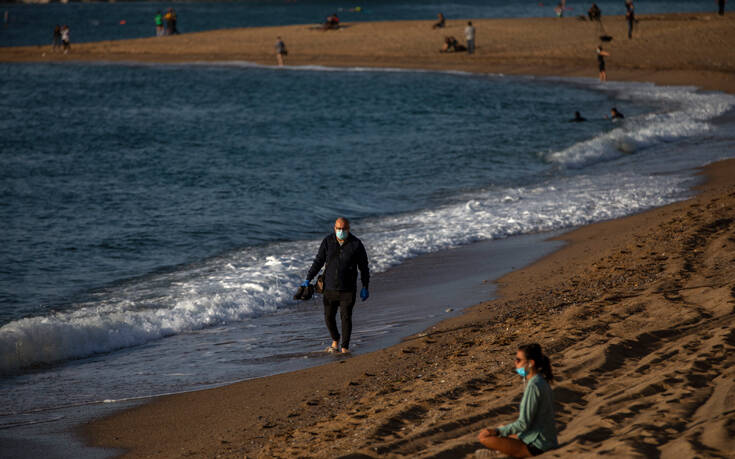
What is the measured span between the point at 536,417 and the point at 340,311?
4200 mm

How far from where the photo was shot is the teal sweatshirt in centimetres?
592

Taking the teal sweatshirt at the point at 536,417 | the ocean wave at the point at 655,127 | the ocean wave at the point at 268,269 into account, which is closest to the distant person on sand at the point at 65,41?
the ocean wave at the point at 655,127

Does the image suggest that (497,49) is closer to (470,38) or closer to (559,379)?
(470,38)

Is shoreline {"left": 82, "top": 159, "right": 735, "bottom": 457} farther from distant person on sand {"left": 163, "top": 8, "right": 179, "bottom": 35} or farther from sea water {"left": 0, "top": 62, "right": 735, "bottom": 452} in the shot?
distant person on sand {"left": 163, "top": 8, "right": 179, "bottom": 35}

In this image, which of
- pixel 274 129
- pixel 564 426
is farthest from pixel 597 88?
pixel 564 426

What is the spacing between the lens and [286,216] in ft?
62.4

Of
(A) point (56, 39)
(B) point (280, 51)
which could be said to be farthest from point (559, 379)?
(A) point (56, 39)

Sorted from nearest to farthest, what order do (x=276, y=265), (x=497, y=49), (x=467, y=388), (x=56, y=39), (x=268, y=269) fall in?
(x=467, y=388) → (x=268, y=269) → (x=276, y=265) → (x=497, y=49) → (x=56, y=39)

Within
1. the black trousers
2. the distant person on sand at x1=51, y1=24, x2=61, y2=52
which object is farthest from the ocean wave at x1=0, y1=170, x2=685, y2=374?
the distant person on sand at x1=51, y1=24, x2=61, y2=52

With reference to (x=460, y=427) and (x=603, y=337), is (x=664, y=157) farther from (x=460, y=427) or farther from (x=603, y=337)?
(x=460, y=427)

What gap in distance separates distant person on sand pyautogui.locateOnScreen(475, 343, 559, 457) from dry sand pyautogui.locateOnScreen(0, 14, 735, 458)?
0.19 m

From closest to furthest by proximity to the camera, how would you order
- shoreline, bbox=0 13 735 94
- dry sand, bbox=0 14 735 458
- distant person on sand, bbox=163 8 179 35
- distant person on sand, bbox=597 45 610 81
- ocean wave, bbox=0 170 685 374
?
dry sand, bbox=0 14 735 458
ocean wave, bbox=0 170 685 374
distant person on sand, bbox=597 45 610 81
shoreline, bbox=0 13 735 94
distant person on sand, bbox=163 8 179 35

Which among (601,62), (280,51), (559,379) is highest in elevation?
(280,51)

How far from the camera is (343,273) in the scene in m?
9.73
